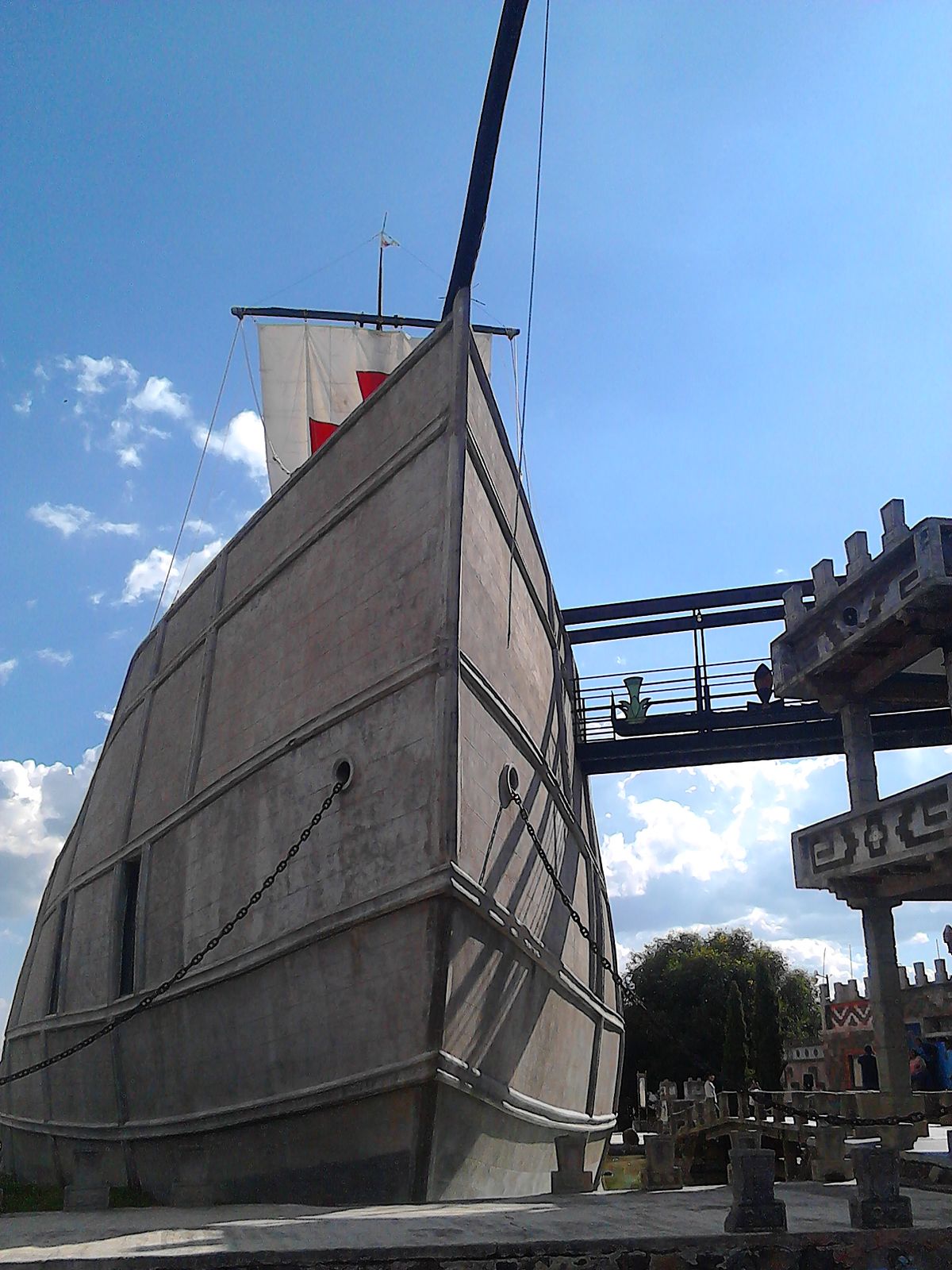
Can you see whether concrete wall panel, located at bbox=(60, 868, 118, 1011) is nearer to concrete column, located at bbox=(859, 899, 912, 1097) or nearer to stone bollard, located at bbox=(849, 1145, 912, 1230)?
concrete column, located at bbox=(859, 899, 912, 1097)

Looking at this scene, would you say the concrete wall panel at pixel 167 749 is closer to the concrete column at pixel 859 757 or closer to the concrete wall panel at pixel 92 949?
the concrete wall panel at pixel 92 949

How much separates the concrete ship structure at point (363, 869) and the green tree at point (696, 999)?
23.8m

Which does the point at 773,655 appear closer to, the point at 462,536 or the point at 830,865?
the point at 830,865

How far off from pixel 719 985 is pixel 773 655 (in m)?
30.5

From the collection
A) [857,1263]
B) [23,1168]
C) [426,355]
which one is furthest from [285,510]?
[23,1168]

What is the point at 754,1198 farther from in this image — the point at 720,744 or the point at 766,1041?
the point at 766,1041

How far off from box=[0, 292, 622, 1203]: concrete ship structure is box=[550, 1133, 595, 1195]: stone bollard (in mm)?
660

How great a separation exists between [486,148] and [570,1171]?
308 inches

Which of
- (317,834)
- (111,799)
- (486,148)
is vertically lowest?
(317,834)

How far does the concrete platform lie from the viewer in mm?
4285

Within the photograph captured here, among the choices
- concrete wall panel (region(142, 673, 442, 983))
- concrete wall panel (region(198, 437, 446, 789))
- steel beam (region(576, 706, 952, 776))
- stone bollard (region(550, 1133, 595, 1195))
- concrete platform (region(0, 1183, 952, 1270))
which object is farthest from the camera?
steel beam (region(576, 706, 952, 776))

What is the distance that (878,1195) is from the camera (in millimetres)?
4934

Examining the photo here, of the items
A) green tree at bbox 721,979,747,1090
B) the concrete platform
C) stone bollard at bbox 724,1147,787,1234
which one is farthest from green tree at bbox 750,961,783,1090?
stone bollard at bbox 724,1147,787,1234

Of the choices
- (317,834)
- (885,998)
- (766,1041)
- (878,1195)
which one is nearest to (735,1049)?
(766,1041)
